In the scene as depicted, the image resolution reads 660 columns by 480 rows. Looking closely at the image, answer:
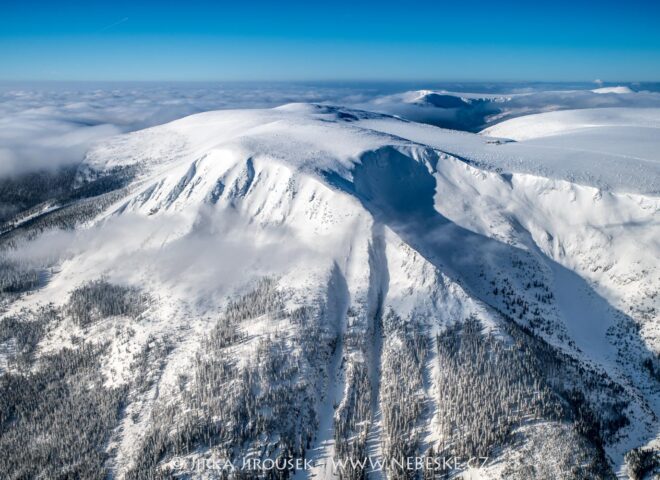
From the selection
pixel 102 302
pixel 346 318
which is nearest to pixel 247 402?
pixel 346 318

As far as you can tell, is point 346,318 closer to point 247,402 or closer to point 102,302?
point 247,402

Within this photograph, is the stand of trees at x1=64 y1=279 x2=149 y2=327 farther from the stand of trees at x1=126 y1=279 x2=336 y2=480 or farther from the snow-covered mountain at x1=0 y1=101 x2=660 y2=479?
the stand of trees at x1=126 y1=279 x2=336 y2=480

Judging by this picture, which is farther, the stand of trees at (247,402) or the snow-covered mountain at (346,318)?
the snow-covered mountain at (346,318)

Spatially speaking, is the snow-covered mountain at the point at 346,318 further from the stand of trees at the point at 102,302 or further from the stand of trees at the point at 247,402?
the stand of trees at the point at 102,302

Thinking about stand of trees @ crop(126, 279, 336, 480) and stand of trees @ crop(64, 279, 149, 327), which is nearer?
stand of trees @ crop(126, 279, 336, 480)

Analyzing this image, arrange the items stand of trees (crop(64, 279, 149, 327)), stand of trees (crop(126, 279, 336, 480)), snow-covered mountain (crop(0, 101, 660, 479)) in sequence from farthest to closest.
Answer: stand of trees (crop(64, 279, 149, 327)) → snow-covered mountain (crop(0, 101, 660, 479)) → stand of trees (crop(126, 279, 336, 480))

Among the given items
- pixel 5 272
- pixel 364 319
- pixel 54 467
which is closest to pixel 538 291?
pixel 364 319

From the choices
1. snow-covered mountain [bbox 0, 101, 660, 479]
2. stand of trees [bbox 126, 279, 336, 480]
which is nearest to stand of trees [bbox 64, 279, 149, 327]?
snow-covered mountain [bbox 0, 101, 660, 479]

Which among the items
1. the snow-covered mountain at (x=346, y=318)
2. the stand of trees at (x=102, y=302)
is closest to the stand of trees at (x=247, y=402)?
the snow-covered mountain at (x=346, y=318)
